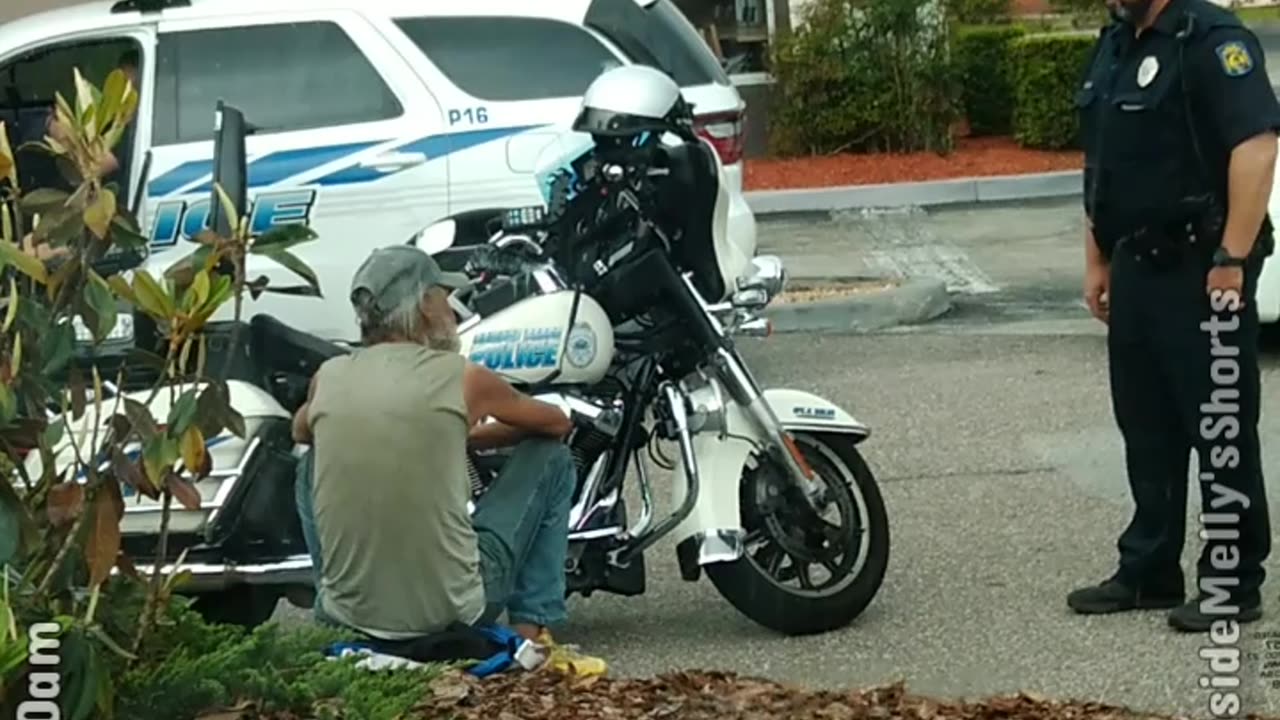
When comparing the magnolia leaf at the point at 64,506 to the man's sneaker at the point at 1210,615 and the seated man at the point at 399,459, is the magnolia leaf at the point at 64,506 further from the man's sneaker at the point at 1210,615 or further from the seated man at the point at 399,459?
the man's sneaker at the point at 1210,615

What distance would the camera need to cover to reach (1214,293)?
5801 millimetres

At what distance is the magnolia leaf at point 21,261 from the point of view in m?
3.64

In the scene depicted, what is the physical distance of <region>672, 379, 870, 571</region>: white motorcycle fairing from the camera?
19.9 ft

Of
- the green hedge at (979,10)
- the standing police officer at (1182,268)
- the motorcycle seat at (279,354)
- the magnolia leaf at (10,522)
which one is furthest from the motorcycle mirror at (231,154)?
the green hedge at (979,10)

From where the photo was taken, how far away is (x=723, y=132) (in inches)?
390

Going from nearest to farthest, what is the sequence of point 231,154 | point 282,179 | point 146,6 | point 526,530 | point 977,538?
point 526,530 → point 231,154 → point 977,538 → point 282,179 → point 146,6

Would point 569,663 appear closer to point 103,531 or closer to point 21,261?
point 103,531

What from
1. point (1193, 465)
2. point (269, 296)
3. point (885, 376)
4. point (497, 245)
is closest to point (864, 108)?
point (885, 376)

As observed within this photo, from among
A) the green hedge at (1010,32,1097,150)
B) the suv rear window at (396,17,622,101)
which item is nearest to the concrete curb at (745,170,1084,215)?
the green hedge at (1010,32,1097,150)

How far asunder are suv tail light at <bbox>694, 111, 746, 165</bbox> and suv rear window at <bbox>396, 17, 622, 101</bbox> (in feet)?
1.71

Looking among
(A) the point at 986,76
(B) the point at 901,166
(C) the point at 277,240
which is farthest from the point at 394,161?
(A) the point at 986,76

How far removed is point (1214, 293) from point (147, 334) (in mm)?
2762

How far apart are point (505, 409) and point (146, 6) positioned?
4.80m

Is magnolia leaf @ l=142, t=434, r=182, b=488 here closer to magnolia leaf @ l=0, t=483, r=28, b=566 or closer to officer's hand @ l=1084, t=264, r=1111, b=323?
magnolia leaf @ l=0, t=483, r=28, b=566
